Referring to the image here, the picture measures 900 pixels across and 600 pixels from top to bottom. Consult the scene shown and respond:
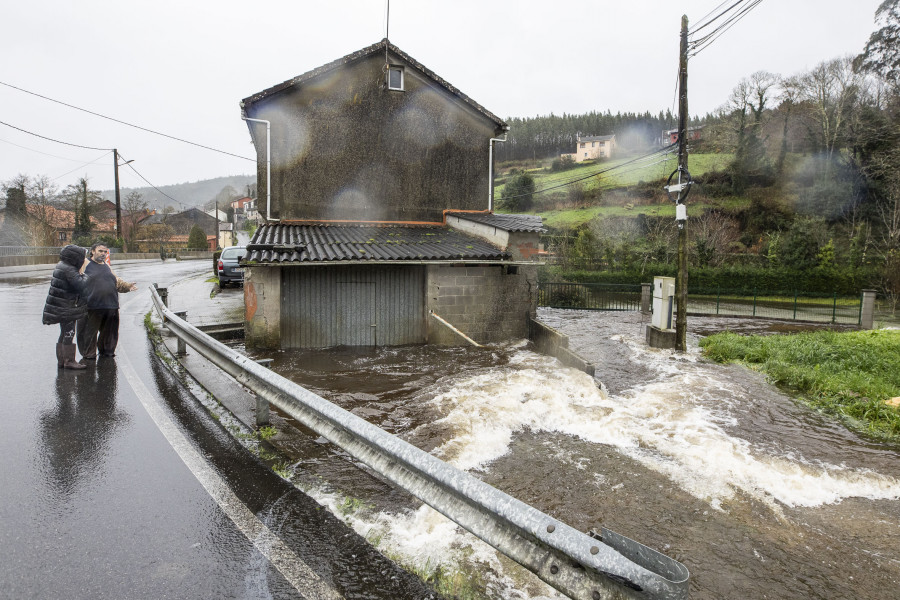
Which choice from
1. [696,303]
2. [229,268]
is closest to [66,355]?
[229,268]

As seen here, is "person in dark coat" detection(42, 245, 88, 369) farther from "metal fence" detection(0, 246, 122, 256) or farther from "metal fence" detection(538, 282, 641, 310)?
"metal fence" detection(0, 246, 122, 256)

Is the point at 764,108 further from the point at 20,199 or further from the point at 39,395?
the point at 20,199

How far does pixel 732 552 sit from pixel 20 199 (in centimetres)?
6161

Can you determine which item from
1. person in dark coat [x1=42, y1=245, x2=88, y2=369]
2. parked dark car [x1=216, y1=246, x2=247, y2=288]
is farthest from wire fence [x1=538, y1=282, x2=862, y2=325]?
person in dark coat [x1=42, y1=245, x2=88, y2=369]

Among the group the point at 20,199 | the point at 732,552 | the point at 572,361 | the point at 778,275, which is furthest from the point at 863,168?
the point at 20,199

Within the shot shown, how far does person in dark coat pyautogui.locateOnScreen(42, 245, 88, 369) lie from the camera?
738 centimetres

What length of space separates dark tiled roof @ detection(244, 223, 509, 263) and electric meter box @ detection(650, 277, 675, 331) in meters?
5.57

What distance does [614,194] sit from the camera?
5762 centimetres

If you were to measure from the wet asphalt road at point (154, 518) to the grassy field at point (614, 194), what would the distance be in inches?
1849

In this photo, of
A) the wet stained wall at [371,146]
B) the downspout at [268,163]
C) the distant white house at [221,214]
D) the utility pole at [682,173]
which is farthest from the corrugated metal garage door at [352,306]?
the distant white house at [221,214]

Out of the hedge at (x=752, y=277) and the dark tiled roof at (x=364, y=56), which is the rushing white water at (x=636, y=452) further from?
the hedge at (x=752, y=277)

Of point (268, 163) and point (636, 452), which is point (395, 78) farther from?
point (636, 452)

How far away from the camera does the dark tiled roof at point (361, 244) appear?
36.4 ft

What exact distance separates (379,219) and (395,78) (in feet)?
14.6
